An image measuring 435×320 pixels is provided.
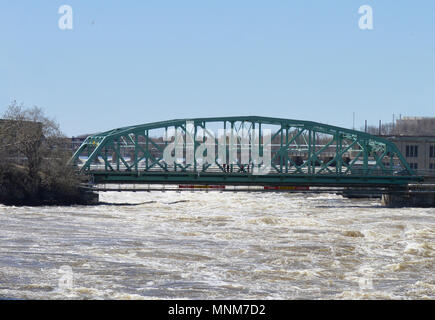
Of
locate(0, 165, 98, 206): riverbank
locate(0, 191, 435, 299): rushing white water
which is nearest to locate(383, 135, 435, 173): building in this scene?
locate(0, 191, 435, 299): rushing white water

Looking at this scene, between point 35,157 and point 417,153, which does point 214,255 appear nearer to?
point 35,157

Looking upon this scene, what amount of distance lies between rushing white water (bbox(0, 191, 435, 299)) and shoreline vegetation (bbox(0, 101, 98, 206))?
7575 mm

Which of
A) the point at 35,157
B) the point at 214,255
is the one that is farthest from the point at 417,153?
the point at 214,255

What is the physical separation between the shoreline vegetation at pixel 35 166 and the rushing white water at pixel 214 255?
7575 millimetres

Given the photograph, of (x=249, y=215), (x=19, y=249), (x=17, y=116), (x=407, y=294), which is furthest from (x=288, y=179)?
(x=407, y=294)

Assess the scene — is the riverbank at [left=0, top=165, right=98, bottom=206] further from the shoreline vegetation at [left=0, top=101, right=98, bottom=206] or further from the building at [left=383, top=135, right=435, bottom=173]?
the building at [left=383, top=135, right=435, bottom=173]

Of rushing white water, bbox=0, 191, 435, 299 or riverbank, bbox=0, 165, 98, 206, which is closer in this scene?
rushing white water, bbox=0, 191, 435, 299

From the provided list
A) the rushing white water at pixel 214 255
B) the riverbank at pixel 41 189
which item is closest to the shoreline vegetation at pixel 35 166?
the riverbank at pixel 41 189

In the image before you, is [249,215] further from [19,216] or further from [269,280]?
[269,280]

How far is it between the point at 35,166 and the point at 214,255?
36424 mm

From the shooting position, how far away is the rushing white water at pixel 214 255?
24984 mm

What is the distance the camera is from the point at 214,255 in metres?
33.0

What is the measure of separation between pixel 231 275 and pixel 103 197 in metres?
52.8

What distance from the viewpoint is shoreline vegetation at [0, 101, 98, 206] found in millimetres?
63606
